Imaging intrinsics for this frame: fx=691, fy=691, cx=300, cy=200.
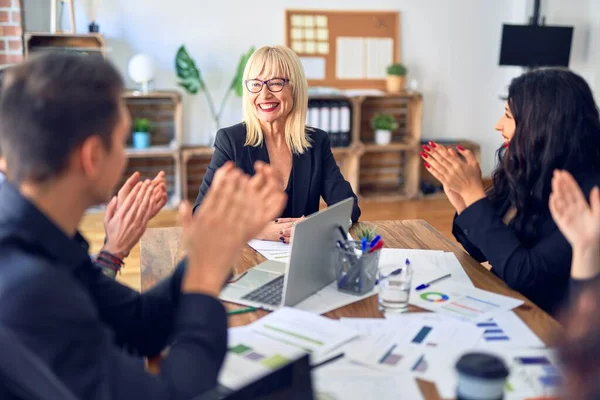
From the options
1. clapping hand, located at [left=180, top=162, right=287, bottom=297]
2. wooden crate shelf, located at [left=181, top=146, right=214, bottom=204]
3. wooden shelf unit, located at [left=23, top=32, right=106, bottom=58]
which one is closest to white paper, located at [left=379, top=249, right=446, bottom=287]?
clapping hand, located at [left=180, top=162, right=287, bottom=297]

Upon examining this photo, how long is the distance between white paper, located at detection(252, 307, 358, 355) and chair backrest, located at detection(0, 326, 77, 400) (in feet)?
1.73

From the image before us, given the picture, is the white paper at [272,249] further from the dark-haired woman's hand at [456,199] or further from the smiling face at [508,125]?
the smiling face at [508,125]

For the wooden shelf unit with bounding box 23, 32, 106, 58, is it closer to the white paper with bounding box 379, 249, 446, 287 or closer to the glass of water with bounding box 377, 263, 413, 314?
the white paper with bounding box 379, 249, 446, 287

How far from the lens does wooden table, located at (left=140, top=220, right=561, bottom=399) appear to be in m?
1.51

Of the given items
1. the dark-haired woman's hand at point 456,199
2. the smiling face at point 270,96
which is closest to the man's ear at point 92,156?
the dark-haired woman's hand at point 456,199

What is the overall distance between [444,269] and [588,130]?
544mm

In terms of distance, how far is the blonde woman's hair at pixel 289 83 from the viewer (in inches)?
104

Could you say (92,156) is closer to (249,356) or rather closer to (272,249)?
(249,356)

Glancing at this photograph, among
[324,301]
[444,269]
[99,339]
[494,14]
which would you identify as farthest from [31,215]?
[494,14]

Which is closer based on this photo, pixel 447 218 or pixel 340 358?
pixel 340 358

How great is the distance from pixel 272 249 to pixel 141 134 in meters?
3.11

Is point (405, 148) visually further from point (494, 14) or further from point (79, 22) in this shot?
point (79, 22)

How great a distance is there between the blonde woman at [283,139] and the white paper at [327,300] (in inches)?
35.3

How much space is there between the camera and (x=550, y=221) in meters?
1.85
